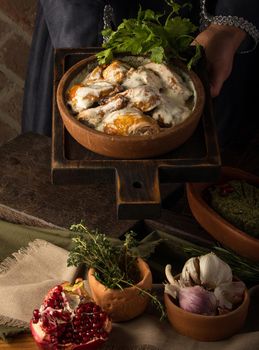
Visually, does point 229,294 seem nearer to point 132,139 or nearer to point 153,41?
point 132,139

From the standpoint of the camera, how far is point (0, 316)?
63.1 inches

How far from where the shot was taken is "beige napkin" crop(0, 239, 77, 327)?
63.8 inches

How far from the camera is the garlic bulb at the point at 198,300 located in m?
1.52

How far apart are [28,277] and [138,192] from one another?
0.45 metres

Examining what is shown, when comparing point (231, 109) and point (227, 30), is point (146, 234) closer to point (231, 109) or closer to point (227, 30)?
point (227, 30)

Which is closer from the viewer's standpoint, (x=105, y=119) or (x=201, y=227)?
(x=105, y=119)

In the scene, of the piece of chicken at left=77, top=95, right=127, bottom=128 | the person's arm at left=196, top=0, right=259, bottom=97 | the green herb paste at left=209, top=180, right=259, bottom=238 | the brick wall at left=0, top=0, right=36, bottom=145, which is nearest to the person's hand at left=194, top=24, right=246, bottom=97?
the person's arm at left=196, top=0, right=259, bottom=97

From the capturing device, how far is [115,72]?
65.5 inches

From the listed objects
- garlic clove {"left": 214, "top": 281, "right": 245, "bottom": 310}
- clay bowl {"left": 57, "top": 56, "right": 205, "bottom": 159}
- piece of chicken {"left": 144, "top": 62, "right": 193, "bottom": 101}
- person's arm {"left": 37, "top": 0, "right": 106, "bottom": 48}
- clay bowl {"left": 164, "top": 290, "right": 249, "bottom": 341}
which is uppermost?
piece of chicken {"left": 144, "top": 62, "right": 193, "bottom": 101}

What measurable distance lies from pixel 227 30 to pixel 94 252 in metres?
0.83

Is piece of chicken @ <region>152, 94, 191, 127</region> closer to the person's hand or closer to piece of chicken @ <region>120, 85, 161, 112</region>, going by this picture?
piece of chicken @ <region>120, 85, 161, 112</region>

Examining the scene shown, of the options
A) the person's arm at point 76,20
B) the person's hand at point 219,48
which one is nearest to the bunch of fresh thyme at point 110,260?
the person's hand at point 219,48

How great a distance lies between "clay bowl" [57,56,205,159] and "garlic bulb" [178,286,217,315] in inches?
11.4

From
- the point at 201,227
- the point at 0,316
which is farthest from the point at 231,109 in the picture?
Result: the point at 0,316
